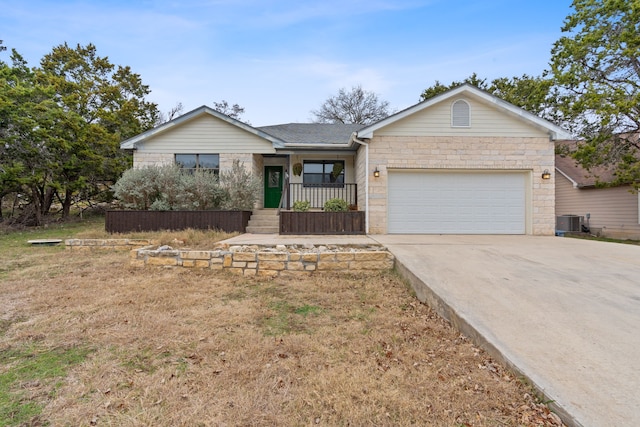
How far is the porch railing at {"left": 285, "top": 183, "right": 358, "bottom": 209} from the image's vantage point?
11.4 metres

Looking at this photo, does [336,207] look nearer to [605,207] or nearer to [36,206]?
[36,206]

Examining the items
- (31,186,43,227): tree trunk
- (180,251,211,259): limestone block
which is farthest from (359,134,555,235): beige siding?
(31,186,43,227): tree trunk

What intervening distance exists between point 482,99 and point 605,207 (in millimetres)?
9958

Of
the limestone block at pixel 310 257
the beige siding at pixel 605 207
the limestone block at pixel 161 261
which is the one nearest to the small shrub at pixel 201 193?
the limestone block at pixel 161 261

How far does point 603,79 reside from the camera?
41.8 feet

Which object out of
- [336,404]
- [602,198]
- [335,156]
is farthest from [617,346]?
[602,198]

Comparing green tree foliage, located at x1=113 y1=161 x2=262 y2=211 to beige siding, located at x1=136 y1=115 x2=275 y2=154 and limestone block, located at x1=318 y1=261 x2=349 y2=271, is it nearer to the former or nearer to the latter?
beige siding, located at x1=136 y1=115 x2=275 y2=154

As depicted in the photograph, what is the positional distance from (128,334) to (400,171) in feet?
26.7

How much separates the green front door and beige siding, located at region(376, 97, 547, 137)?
17.2 ft

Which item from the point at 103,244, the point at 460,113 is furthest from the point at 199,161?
the point at 460,113

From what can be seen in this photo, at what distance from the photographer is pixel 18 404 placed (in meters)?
1.89

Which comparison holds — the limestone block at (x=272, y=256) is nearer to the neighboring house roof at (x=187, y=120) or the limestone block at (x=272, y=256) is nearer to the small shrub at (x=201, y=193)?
the small shrub at (x=201, y=193)

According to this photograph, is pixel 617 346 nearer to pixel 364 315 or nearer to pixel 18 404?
pixel 364 315

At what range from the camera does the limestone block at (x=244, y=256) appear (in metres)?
5.23
